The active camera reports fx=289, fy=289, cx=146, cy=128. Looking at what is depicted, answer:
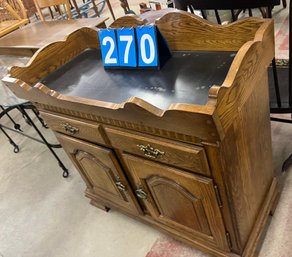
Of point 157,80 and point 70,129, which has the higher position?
point 157,80

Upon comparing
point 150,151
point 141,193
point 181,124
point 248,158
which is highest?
point 181,124

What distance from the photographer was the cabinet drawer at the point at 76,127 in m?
1.01

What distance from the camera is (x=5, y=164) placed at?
2088 mm

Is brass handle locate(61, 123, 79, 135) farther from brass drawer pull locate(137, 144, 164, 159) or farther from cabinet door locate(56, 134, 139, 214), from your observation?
brass drawer pull locate(137, 144, 164, 159)

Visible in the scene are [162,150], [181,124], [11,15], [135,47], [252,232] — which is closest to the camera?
[181,124]

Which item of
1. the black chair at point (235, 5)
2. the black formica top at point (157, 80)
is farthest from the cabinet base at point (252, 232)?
the black formica top at point (157, 80)

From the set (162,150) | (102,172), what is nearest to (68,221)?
(102,172)

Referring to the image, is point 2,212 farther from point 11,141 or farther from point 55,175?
point 11,141

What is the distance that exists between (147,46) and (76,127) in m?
0.39

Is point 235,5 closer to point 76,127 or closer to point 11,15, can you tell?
point 76,127

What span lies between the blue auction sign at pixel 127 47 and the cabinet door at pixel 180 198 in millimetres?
335

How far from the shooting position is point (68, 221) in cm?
154

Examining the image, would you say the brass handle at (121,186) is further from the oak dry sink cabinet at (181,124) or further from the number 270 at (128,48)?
the number 270 at (128,48)

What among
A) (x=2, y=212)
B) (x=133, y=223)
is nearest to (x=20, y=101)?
(x=2, y=212)
